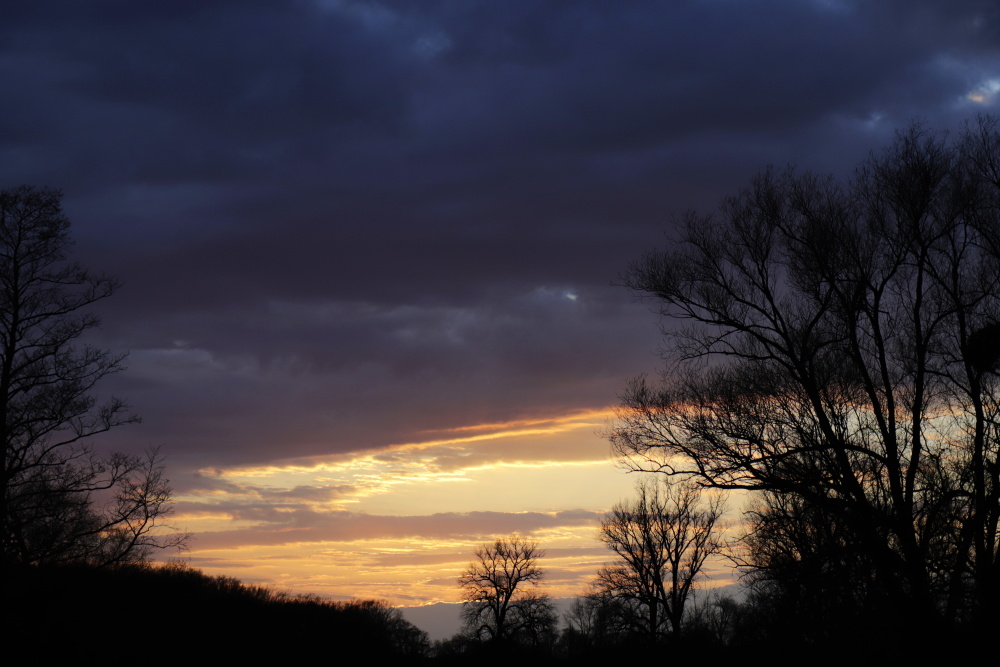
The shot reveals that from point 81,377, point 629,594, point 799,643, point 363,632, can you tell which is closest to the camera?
point 799,643

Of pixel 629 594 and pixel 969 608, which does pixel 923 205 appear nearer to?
pixel 969 608

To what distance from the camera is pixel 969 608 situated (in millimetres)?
15625

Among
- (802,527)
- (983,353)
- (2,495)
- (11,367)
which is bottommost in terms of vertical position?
(802,527)

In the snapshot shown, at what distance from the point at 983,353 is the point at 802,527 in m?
5.39

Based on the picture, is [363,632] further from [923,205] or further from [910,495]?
[923,205]

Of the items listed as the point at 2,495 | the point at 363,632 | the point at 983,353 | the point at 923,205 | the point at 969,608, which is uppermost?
the point at 923,205

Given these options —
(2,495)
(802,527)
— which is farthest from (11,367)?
(802,527)

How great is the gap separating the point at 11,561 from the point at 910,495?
20592 millimetres

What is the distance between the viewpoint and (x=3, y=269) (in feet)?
62.5

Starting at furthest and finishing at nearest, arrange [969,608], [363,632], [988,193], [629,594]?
1. [629,594]
2. [363,632]
3. [988,193]
4. [969,608]

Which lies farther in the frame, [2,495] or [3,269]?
[3,269]

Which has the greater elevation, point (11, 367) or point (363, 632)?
point (11, 367)

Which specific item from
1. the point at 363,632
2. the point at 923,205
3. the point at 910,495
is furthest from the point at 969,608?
the point at 363,632

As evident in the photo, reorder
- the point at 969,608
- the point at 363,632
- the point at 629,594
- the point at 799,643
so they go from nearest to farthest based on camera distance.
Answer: the point at 969,608 → the point at 799,643 → the point at 363,632 → the point at 629,594
